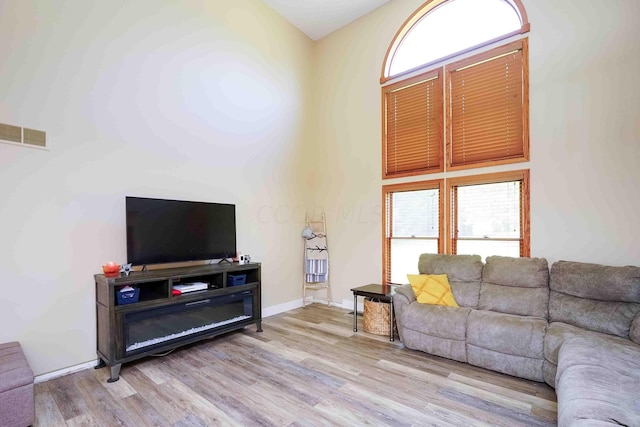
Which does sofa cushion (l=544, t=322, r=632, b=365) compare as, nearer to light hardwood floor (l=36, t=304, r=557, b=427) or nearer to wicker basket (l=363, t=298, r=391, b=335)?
light hardwood floor (l=36, t=304, r=557, b=427)

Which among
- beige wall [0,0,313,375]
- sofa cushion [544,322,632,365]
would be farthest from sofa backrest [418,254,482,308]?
beige wall [0,0,313,375]

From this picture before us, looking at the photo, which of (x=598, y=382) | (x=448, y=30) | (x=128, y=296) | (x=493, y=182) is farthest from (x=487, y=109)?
(x=128, y=296)

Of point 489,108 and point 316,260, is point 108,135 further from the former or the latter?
point 489,108

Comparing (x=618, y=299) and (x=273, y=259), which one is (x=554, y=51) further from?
(x=273, y=259)

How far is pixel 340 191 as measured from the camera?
4.97 m

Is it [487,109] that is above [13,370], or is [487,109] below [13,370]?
above

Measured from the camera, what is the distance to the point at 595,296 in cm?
268

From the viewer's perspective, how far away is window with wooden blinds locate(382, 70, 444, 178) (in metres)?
4.06

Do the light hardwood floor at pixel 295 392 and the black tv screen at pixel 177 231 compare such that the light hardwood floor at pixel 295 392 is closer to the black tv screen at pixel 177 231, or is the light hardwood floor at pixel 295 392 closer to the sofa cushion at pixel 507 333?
the sofa cushion at pixel 507 333

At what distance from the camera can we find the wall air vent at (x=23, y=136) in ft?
8.09

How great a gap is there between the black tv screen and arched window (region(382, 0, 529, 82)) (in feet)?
10.1

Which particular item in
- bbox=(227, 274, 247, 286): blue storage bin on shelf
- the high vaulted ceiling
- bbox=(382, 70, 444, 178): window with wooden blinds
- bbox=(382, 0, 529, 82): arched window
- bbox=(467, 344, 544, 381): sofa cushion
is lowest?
bbox=(467, 344, 544, 381): sofa cushion

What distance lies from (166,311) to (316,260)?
2415 millimetres

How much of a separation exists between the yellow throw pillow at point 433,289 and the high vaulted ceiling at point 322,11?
12.7 feet
